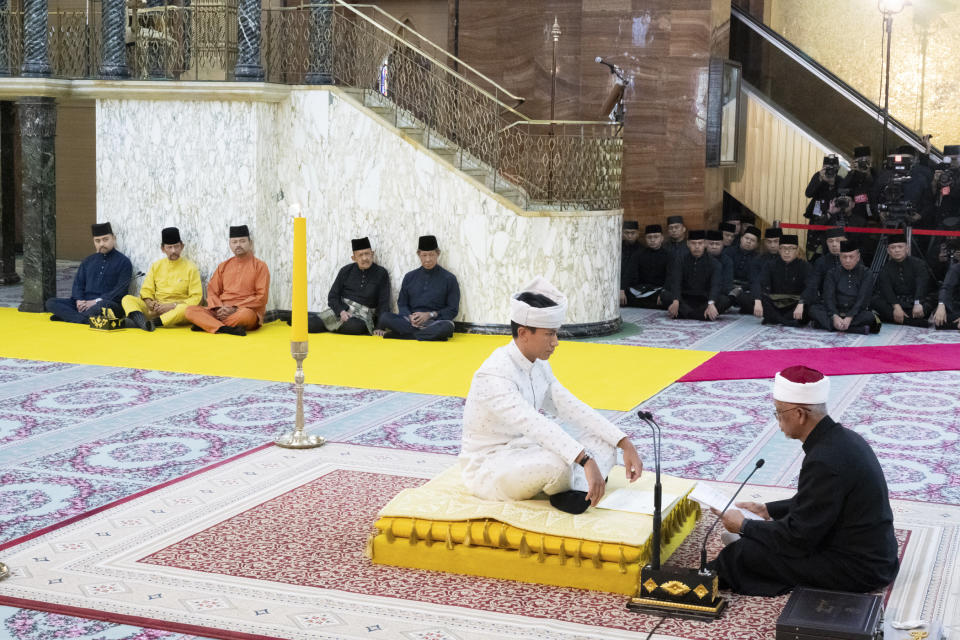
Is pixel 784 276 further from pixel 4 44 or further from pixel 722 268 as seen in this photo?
pixel 4 44

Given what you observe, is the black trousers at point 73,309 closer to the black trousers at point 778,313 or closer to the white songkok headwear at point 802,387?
the black trousers at point 778,313

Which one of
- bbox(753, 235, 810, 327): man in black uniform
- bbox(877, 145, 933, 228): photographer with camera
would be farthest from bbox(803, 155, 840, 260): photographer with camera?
bbox(753, 235, 810, 327): man in black uniform

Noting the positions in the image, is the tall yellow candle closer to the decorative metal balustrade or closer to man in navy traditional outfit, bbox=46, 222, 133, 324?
the decorative metal balustrade

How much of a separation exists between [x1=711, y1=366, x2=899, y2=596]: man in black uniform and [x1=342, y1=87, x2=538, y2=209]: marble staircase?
242 inches

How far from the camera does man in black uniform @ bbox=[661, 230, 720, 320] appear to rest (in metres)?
11.0

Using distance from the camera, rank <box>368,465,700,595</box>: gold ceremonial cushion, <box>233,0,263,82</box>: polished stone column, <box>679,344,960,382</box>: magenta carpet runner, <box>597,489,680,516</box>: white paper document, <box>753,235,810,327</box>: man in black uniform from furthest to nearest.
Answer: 1. <box>753,235,810,327</box>: man in black uniform
2. <box>233,0,263,82</box>: polished stone column
3. <box>679,344,960,382</box>: magenta carpet runner
4. <box>597,489,680,516</box>: white paper document
5. <box>368,465,700,595</box>: gold ceremonial cushion

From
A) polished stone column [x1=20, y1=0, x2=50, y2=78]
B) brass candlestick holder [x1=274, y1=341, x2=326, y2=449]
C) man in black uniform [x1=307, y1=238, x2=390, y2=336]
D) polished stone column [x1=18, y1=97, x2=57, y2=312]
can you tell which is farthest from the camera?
polished stone column [x1=18, y1=97, x2=57, y2=312]

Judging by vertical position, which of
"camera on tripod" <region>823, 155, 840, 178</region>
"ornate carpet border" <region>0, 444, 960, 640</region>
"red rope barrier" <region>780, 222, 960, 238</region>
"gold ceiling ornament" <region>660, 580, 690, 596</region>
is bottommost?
"ornate carpet border" <region>0, 444, 960, 640</region>

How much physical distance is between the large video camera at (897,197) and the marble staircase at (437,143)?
336 centimetres

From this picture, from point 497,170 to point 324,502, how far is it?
17.2 ft

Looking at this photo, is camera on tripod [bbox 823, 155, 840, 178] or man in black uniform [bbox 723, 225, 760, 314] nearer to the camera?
man in black uniform [bbox 723, 225, 760, 314]

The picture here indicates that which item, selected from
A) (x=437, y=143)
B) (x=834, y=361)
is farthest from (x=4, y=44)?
(x=834, y=361)

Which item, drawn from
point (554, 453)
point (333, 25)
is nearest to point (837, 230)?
point (333, 25)

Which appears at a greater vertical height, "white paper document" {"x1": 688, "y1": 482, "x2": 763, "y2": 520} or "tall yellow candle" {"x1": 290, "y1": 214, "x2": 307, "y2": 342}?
"tall yellow candle" {"x1": 290, "y1": 214, "x2": 307, "y2": 342}
